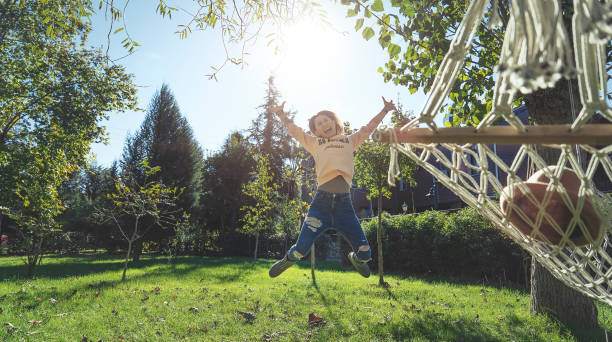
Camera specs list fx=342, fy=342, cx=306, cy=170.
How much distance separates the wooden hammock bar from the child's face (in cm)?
206

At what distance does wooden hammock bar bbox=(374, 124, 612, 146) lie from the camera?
102 centimetres

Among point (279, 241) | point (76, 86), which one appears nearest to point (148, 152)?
point (76, 86)

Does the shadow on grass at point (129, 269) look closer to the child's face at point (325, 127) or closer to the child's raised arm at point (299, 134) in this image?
the child's raised arm at point (299, 134)

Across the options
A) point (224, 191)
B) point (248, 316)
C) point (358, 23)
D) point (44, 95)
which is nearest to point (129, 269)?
point (44, 95)

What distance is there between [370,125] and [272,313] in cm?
314

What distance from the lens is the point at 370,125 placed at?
3402 millimetres

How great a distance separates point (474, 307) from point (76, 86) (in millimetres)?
14659

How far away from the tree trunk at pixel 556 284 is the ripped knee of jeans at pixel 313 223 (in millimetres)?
3229

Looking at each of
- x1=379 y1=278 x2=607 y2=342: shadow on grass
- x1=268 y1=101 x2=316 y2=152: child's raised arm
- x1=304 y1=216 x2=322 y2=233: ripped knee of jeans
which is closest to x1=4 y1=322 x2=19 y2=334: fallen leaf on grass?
x1=304 y1=216 x2=322 y2=233: ripped knee of jeans

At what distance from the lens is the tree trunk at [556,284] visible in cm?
417

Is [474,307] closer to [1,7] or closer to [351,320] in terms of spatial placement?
[351,320]

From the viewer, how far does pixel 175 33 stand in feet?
11.5

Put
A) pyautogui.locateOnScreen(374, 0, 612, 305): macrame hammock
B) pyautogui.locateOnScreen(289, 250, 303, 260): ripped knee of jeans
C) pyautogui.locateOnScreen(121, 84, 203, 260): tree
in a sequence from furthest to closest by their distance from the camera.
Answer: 1. pyautogui.locateOnScreen(121, 84, 203, 260): tree
2. pyautogui.locateOnScreen(289, 250, 303, 260): ripped knee of jeans
3. pyautogui.locateOnScreen(374, 0, 612, 305): macrame hammock

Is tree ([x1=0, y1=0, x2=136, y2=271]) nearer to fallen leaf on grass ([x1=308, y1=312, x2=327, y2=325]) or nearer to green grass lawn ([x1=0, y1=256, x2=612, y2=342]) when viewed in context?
green grass lawn ([x1=0, y1=256, x2=612, y2=342])
